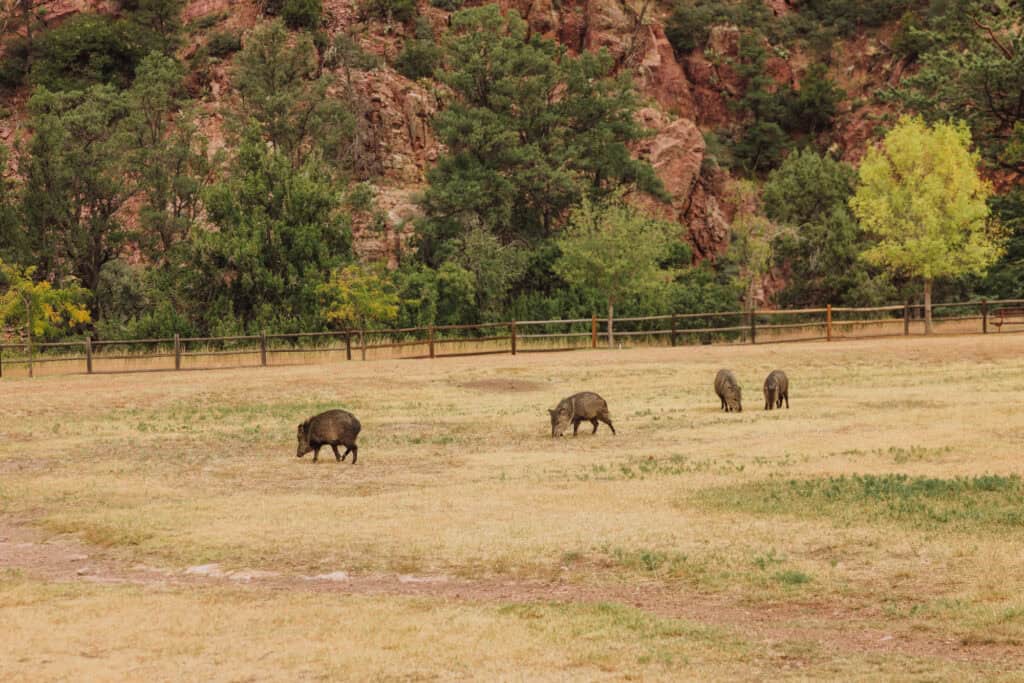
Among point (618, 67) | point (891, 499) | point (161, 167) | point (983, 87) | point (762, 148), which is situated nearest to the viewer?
point (891, 499)

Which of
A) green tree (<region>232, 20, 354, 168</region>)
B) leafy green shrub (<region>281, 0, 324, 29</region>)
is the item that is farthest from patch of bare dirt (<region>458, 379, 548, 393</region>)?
leafy green shrub (<region>281, 0, 324, 29</region>)

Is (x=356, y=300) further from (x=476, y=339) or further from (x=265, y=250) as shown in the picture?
(x=265, y=250)

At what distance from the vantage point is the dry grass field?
1120 centimetres

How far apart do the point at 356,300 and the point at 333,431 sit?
91.2 ft

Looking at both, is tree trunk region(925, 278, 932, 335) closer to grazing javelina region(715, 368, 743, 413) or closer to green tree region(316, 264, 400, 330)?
green tree region(316, 264, 400, 330)

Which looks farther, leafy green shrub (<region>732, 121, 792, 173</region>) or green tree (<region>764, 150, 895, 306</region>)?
leafy green shrub (<region>732, 121, 792, 173</region>)

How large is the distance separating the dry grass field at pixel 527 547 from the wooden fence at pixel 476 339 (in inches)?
571

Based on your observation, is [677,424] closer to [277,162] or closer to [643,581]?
[643,581]

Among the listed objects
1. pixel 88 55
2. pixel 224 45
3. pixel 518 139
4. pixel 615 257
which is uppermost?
pixel 224 45

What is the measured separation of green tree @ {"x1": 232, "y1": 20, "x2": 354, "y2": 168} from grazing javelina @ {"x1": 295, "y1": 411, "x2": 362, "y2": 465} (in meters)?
41.4

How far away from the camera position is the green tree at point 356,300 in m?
50.7

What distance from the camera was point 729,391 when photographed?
30.0m

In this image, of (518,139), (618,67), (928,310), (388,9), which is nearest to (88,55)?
(388,9)

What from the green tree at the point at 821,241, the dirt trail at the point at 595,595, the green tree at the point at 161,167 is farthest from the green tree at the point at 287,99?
the dirt trail at the point at 595,595
